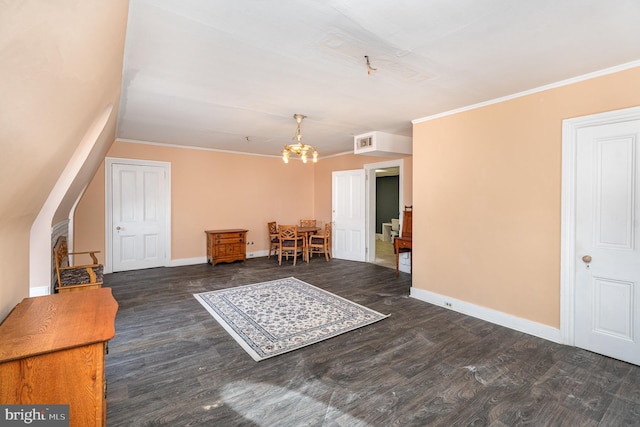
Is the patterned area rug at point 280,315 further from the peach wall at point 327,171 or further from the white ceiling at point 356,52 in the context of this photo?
the peach wall at point 327,171

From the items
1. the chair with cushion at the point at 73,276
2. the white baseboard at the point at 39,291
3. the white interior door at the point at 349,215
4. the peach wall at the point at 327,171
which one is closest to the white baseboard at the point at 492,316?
the white interior door at the point at 349,215

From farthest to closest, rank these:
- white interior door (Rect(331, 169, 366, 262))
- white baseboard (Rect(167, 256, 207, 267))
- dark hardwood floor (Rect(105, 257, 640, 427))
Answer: white interior door (Rect(331, 169, 366, 262))
white baseboard (Rect(167, 256, 207, 267))
dark hardwood floor (Rect(105, 257, 640, 427))

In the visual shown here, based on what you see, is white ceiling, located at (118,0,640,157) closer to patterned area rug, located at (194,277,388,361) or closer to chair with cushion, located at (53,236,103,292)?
chair with cushion, located at (53,236,103,292)

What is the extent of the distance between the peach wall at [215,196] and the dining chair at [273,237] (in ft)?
0.77

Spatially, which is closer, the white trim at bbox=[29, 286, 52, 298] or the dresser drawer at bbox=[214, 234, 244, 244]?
the white trim at bbox=[29, 286, 52, 298]

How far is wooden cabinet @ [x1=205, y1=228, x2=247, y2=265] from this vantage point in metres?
6.20

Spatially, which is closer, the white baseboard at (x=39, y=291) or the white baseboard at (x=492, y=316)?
the white baseboard at (x=39, y=291)

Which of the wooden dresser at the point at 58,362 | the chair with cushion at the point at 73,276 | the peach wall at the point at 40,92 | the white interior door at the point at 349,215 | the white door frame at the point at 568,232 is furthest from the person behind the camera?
the white interior door at the point at 349,215

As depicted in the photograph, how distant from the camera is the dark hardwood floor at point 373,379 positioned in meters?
1.92

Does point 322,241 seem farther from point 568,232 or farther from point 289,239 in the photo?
point 568,232

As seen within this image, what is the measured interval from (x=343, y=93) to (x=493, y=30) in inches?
57.6

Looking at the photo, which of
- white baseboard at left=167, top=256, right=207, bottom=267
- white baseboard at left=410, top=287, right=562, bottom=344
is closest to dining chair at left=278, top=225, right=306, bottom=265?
white baseboard at left=167, top=256, right=207, bottom=267

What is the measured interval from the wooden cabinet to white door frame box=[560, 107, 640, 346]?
5487 mm

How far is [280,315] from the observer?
3.56m
